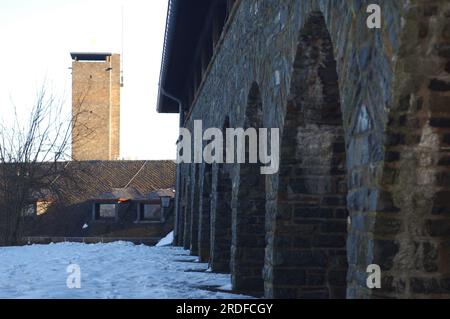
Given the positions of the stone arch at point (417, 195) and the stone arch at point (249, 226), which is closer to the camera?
the stone arch at point (417, 195)

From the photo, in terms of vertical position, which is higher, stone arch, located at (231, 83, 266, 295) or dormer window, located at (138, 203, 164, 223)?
stone arch, located at (231, 83, 266, 295)

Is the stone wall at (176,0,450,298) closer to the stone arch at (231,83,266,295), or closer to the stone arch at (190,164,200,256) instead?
the stone arch at (231,83,266,295)

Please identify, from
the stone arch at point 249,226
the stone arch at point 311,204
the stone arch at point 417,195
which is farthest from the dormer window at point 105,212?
the stone arch at point 417,195

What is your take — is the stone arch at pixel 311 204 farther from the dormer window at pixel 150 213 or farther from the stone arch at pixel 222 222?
the dormer window at pixel 150 213

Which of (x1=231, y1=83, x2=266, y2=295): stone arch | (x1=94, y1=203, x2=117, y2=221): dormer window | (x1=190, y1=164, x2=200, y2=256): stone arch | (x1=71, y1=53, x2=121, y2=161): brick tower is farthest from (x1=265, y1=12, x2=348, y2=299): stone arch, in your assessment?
(x1=71, y1=53, x2=121, y2=161): brick tower

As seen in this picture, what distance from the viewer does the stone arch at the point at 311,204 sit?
218 inches

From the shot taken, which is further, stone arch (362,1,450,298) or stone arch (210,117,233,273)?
stone arch (210,117,233,273)

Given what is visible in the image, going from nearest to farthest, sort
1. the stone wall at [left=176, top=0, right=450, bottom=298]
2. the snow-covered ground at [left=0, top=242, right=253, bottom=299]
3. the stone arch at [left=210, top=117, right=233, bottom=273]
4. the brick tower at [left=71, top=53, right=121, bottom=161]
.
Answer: the stone wall at [left=176, top=0, right=450, bottom=298]
the snow-covered ground at [left=0, top=242, right=253, bottom=299]
the stone arch at [left=210, top=117, right=233, bottom=273]
the brick tower at [left=71, top=53, right=121, bottom=161]

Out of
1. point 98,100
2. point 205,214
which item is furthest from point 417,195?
point 98,100

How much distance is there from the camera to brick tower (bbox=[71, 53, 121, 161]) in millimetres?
40438

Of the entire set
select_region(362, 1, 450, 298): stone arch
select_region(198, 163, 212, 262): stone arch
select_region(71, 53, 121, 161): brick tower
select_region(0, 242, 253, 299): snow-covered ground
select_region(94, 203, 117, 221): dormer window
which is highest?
select_region(71, 53, 121, 161): brick tower

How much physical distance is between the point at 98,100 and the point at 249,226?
34.8 m

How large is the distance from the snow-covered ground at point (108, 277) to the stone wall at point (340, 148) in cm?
74

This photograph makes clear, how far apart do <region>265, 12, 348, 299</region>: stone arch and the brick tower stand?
3512 cm
